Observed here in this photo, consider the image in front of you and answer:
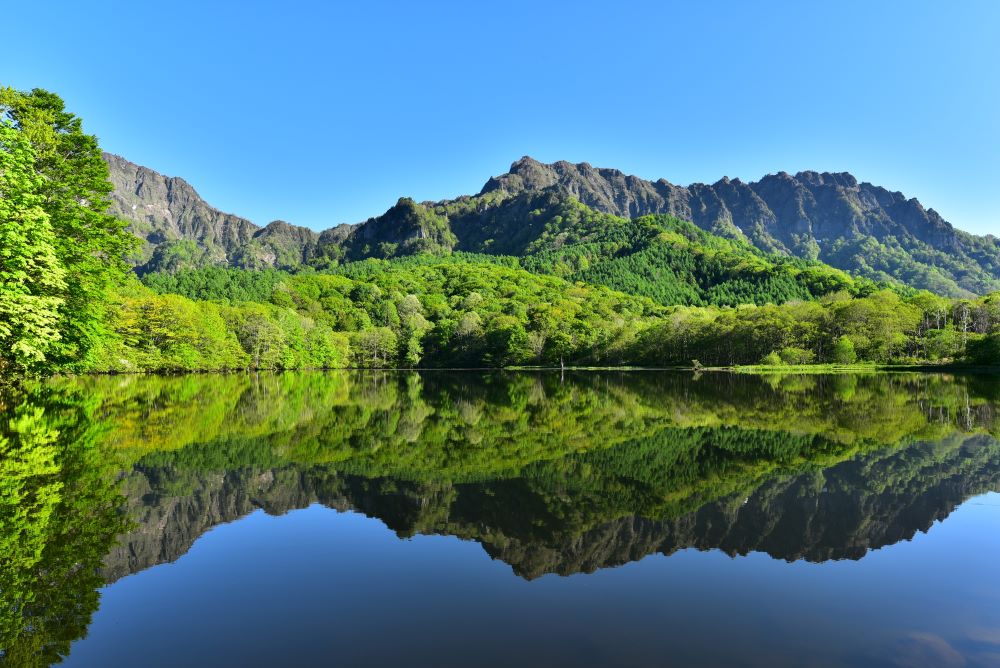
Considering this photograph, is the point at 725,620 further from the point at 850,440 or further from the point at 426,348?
the point at 426,348

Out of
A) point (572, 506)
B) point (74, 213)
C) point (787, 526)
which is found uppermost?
point (74, 213)

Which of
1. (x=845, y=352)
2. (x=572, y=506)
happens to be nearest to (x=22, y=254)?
(x=572, y=506)

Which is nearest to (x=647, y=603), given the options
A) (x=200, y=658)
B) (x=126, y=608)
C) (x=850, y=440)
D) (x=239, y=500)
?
(x=200, y=658)

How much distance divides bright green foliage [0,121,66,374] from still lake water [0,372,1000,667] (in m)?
3.89

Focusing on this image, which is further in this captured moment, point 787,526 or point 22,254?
point 22,254

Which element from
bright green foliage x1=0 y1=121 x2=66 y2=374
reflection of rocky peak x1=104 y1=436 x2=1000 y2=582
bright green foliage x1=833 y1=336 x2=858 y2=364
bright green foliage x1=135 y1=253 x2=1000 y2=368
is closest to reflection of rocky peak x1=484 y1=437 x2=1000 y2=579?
reflection of rocky peak x1=104 y1=436 x2=1000 y2=582

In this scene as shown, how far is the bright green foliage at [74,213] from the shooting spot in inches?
1038

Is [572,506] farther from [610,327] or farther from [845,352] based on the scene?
[610,327]

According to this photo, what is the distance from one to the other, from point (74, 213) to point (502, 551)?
29.7 m

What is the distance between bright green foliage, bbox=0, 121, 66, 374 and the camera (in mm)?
19375

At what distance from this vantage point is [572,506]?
12.3 meters

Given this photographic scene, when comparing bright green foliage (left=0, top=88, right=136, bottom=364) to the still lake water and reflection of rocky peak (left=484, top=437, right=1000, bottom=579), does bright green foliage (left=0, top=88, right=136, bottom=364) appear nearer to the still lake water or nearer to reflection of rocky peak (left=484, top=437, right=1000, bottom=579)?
the still lake water

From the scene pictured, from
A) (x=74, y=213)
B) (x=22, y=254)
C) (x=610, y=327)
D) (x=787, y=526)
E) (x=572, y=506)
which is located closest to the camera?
(x=787, y=526)

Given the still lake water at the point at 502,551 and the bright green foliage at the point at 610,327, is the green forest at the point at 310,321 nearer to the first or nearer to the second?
the bright green foliage at the point at 610,327
